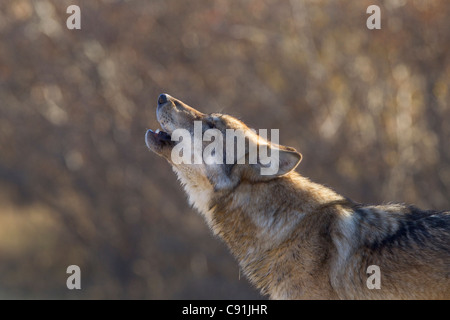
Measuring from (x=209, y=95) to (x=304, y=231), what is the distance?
579 cm

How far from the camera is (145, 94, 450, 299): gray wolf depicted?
16.9 feet

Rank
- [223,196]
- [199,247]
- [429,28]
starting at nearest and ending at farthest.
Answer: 1. [223,196]
2. [429,28]
3. [199,247]

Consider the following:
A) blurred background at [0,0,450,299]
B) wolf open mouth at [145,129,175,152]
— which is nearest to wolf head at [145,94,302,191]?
wolf open mouth at [145,129,175,152]

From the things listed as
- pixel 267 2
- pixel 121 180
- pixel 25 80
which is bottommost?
pixel 121 180

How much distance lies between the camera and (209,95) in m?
11.0

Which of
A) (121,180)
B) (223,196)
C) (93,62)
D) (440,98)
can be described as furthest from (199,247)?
(223,196)

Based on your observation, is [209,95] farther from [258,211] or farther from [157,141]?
[258,211]

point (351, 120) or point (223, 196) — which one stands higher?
point (351, 120)

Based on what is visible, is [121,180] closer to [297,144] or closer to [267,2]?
Answer: [297,144]

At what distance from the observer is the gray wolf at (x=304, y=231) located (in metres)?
5.14

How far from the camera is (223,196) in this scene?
576 cm

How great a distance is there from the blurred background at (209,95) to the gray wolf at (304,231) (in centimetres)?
503

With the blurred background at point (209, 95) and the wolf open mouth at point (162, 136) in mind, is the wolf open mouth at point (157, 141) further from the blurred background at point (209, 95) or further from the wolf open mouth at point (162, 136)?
the blurred background at point (209, 95)

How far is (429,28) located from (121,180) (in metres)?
5.61
